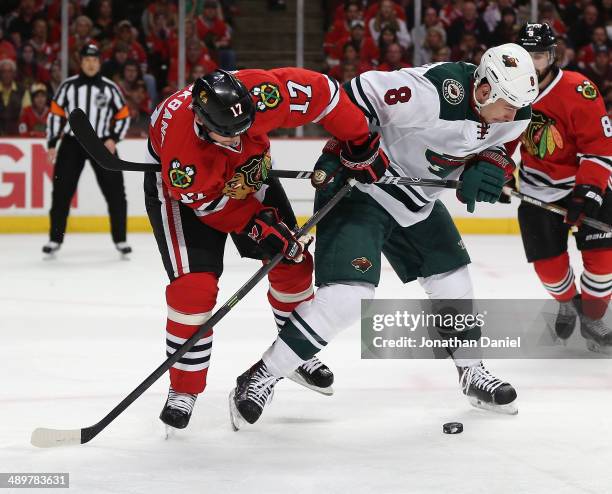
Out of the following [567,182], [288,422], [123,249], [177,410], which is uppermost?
[567,182]

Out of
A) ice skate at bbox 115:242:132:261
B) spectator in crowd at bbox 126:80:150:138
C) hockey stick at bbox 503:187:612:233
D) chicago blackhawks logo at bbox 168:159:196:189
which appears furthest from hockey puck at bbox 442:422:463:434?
spectator in crowd at bbox 126:80:150:138

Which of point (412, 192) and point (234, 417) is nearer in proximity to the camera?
point (234, 417)

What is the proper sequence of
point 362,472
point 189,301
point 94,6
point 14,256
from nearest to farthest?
point 362,472 < point 189,301 < point 14,256 < point 94,6

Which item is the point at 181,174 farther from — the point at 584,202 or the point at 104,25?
the point at 104,25

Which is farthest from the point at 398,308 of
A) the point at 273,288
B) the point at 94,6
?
the point at 94,6

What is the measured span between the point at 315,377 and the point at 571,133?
1272 millimetres

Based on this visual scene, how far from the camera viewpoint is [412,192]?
9.62 ft

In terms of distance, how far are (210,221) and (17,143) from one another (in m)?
4.34

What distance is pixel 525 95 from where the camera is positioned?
2.76m

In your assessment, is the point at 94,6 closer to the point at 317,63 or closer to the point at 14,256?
the point at 317,63

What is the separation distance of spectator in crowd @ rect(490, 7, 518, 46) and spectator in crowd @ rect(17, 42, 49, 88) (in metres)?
3.03

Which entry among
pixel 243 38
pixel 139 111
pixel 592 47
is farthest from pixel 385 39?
pixel 139 111

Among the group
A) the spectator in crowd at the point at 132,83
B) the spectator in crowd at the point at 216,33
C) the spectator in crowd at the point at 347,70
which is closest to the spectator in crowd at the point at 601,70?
the spectator in crowd at the point at 347,70

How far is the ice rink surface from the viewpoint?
96.8 inches
